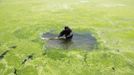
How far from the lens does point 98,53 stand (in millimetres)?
13008

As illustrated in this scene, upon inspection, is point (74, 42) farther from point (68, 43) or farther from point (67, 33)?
point (67, 33)

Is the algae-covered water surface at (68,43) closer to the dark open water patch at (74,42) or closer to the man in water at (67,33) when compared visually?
the dark open water patch at (74,42)

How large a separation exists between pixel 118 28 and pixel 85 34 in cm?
336

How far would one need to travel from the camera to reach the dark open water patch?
1412cm

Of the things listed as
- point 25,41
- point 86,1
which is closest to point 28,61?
point 25,41

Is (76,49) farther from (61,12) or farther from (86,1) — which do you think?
(86,1)

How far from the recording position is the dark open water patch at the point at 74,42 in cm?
1412

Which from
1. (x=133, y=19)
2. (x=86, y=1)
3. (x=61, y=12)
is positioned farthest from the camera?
(x=86, y=1)

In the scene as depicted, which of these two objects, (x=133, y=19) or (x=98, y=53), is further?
(x=133, y=19)

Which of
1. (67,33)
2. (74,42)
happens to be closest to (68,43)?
(74,42)

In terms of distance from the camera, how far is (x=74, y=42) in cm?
1488

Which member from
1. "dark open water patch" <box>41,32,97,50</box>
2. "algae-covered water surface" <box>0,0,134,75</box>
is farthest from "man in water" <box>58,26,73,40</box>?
"algae-covered water surface" <box>0,0,134,75</box>

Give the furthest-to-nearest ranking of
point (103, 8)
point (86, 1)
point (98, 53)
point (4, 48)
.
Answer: point (86, 1) < point (103, 8) < point (4, 48) < point (98, 53)

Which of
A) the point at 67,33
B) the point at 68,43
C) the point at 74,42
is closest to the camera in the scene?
the point at 68,43
